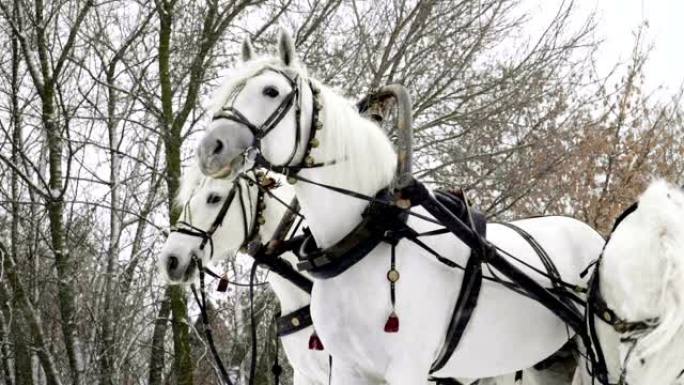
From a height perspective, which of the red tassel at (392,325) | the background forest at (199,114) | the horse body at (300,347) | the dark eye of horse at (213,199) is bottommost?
the red tassel at (392,325)

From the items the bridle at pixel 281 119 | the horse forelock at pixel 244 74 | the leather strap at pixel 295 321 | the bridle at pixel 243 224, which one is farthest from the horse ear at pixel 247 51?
the leather strap at pixel 295 321

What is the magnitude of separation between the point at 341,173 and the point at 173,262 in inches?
63.0

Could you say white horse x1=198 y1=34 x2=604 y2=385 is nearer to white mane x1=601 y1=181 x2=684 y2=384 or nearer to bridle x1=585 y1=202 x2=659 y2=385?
bridle x1=585 y1=202 x2=659 y2=385

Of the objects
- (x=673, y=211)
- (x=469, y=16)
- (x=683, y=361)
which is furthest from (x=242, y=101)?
(x=469, y=16)

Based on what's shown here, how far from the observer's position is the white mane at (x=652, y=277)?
329 centimetres

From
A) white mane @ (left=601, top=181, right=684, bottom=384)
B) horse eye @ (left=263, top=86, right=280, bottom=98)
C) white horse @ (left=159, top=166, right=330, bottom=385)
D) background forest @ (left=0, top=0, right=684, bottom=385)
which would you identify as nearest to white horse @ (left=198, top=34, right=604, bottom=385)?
horse eye @ (left=263, top=86, right=280, bottom=98)

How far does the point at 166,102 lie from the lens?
26.7 feet

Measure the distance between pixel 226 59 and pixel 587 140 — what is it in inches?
200

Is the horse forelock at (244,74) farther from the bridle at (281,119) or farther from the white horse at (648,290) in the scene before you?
the white horse at (648,290)

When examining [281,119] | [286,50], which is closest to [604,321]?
[281,119]

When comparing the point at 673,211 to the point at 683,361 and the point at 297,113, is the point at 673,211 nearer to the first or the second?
the point at 683,361

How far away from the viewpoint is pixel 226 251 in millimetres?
4789

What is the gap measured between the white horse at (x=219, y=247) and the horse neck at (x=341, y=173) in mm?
1363

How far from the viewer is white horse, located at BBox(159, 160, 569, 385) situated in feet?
14.7
